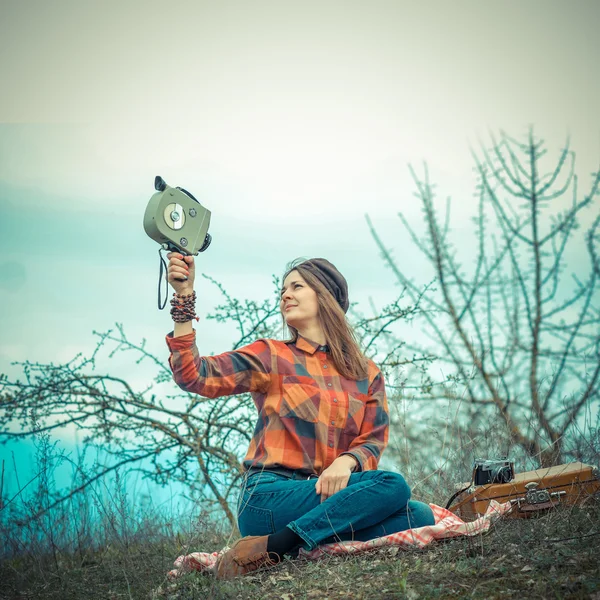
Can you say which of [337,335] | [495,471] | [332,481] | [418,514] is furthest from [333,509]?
[495,471]

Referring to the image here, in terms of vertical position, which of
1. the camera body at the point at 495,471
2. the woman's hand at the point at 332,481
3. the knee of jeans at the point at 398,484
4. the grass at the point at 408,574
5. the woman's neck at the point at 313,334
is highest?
the woman's neck at the point at 313,334

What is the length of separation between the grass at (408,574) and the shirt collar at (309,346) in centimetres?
106

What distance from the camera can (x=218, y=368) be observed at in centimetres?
330

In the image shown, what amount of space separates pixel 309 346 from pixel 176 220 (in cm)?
97

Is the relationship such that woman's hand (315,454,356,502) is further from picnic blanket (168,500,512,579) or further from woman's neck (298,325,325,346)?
woman's neck (298,325,325,346)

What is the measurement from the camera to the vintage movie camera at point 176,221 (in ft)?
10.4

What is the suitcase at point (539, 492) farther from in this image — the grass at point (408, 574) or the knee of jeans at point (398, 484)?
the knee of jeans at point (398, 484)

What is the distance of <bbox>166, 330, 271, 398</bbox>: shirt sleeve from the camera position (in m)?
3.12

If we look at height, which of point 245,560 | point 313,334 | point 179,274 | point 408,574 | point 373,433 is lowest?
point 408,574

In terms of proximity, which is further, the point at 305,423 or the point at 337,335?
the point at 337,335

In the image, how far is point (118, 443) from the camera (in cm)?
519

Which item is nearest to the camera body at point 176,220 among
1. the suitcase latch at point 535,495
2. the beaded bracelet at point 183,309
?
the beaded bracelet at point 183,309

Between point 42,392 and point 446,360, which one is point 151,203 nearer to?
point 42,392

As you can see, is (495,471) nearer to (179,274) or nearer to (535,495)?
(535,495)
